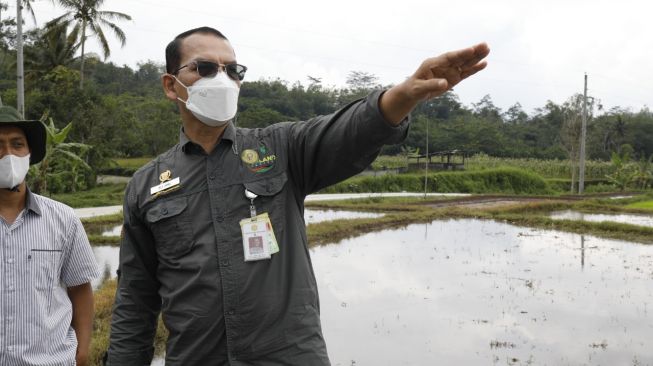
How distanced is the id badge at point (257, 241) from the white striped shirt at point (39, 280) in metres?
0.92

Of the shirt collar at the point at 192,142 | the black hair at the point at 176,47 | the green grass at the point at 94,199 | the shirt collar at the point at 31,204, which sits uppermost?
the black hair at the point at 176,47

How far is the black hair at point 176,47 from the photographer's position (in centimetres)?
200

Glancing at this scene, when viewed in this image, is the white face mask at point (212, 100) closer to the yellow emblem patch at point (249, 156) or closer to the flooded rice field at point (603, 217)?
the yellow emblem patch at point (249, 156)

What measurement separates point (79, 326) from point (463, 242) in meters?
10.8

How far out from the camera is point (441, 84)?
4.76ft

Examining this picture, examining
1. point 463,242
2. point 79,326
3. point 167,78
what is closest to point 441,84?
point 167,78

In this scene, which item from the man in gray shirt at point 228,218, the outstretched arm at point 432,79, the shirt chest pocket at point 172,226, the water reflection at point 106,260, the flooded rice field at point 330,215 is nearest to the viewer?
the outstretched arm at point 432,79

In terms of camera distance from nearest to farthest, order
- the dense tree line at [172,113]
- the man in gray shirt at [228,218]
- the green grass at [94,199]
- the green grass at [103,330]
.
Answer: the man in gray shirt at [228,218]
the green grass at [103,330]
the green grass at [94,199]
the dense tree line at [172,113]

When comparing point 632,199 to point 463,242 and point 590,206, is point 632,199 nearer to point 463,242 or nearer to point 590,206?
point 590,206

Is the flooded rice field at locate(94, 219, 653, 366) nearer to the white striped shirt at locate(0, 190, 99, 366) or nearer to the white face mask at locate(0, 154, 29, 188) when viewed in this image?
the white striped shirt at locate(0, 190, 99, 366)

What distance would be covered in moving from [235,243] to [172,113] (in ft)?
104

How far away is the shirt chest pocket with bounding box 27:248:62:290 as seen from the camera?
2178 millimetres

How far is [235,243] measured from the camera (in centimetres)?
177

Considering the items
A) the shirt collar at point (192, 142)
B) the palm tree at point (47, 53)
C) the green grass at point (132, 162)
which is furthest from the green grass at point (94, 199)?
the shirt collar at point (192, 142)
